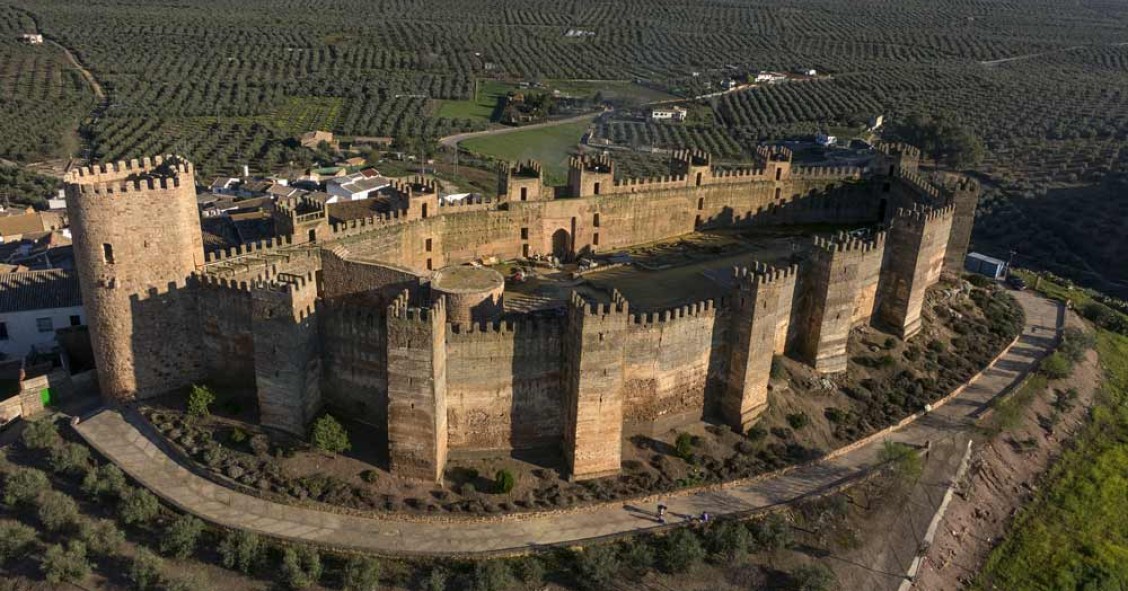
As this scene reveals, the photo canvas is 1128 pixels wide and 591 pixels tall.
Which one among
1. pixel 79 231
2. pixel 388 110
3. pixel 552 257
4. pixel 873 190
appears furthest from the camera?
pixel 388 110

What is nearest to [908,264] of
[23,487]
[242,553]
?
[242,553]

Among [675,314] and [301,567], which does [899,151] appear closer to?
[675,314]

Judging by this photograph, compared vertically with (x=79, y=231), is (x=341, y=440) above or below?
below

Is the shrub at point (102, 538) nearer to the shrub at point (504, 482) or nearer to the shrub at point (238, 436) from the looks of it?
the shrub at point (238, 436)

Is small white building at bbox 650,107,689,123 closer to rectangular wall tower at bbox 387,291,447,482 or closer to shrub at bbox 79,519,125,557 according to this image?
rectangular wall tower at bbox 387,291,447,482

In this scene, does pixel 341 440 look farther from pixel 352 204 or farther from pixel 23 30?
pixel 23 30

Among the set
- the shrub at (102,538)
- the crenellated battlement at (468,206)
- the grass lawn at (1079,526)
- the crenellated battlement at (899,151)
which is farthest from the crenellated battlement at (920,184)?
the shrub at (102,538)

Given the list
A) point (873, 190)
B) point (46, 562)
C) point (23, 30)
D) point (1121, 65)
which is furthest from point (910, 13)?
point (46, 562)
